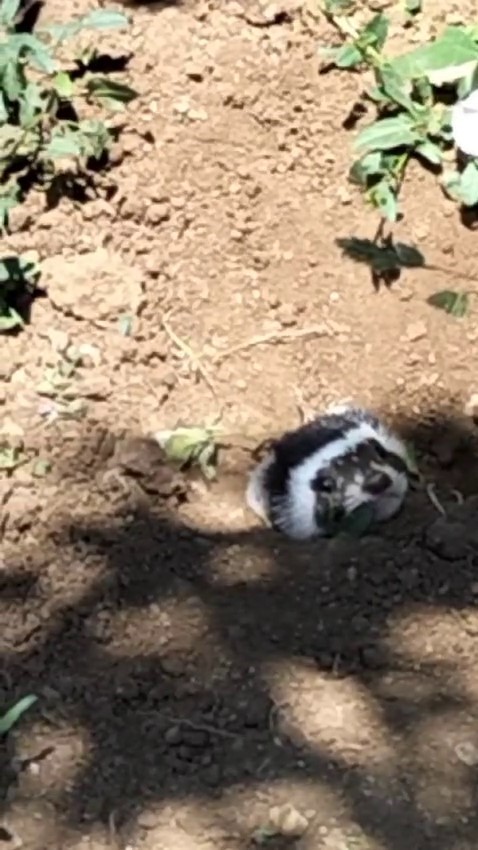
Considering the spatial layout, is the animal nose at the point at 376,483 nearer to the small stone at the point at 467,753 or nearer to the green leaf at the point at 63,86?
the small stone at the point at 467,753

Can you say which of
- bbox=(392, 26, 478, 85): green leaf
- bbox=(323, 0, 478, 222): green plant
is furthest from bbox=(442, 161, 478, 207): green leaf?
bbox=(392, 26, 478, 85): green leaf

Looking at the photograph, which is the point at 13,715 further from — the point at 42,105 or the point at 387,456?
the point at 42,105

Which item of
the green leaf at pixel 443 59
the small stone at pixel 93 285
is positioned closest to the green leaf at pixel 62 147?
the small stone at pixel 93 285

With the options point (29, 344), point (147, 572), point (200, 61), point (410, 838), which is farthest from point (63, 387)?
point (410, 838)

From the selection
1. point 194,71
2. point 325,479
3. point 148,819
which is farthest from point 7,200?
point 148,819

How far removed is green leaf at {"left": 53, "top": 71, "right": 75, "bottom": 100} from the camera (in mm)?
4797

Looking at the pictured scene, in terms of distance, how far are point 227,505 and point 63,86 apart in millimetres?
1166

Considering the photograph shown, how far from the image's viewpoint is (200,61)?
4906 mm

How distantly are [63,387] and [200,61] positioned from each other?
3.14ft

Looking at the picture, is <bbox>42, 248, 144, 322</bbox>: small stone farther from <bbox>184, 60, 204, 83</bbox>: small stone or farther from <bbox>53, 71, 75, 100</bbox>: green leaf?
<bbox>184, 60, 204, 83</bbox>: small stone

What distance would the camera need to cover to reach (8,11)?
468 centimetres

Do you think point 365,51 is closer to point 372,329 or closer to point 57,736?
point 372,329

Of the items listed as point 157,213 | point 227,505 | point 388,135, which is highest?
point 388,135

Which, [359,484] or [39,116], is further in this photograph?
[39,116]
